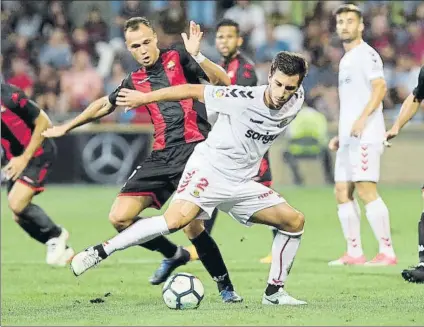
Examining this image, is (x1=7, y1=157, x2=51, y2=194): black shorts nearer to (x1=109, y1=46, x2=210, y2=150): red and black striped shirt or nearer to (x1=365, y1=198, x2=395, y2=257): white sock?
(x1=109, y1=46, x2=210, y2=150): red and black striped shirt

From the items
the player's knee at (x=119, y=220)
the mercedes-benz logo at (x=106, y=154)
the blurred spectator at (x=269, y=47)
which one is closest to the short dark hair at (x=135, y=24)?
the player's knee at (x=119, y=220)

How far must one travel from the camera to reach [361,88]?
34.1ft

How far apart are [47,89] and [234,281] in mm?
11601

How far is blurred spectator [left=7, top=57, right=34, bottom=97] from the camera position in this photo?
2017 centimetres

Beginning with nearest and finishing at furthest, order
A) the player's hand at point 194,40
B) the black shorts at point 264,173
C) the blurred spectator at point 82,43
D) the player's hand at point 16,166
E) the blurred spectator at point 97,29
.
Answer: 1. the player's hand at point 194,40
2. the player's hand at point 16,166
3. the black shorts at point 264,173
4. the blurred spectator at point 82,43
5. the blurred spectator at point 97,29

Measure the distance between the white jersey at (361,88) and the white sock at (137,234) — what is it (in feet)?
11.1

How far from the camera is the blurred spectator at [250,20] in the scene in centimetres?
2091

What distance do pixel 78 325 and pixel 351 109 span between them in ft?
15.3

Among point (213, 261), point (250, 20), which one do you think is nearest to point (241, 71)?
point (213, 261)

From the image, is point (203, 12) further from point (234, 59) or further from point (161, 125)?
point (161, 125)

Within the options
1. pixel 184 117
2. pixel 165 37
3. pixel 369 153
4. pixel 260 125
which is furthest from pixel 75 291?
pixel 165 37

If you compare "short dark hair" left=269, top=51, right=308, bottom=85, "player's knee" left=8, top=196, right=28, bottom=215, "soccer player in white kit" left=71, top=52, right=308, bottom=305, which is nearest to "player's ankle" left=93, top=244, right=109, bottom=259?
"soccer player in white kit" left=71, top=52, right=308, bottom=305

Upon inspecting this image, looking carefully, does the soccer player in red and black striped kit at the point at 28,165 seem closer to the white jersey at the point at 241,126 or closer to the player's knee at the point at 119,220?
the player's knee at the point at 119,220

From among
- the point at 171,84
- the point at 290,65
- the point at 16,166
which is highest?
the point at 290,65
